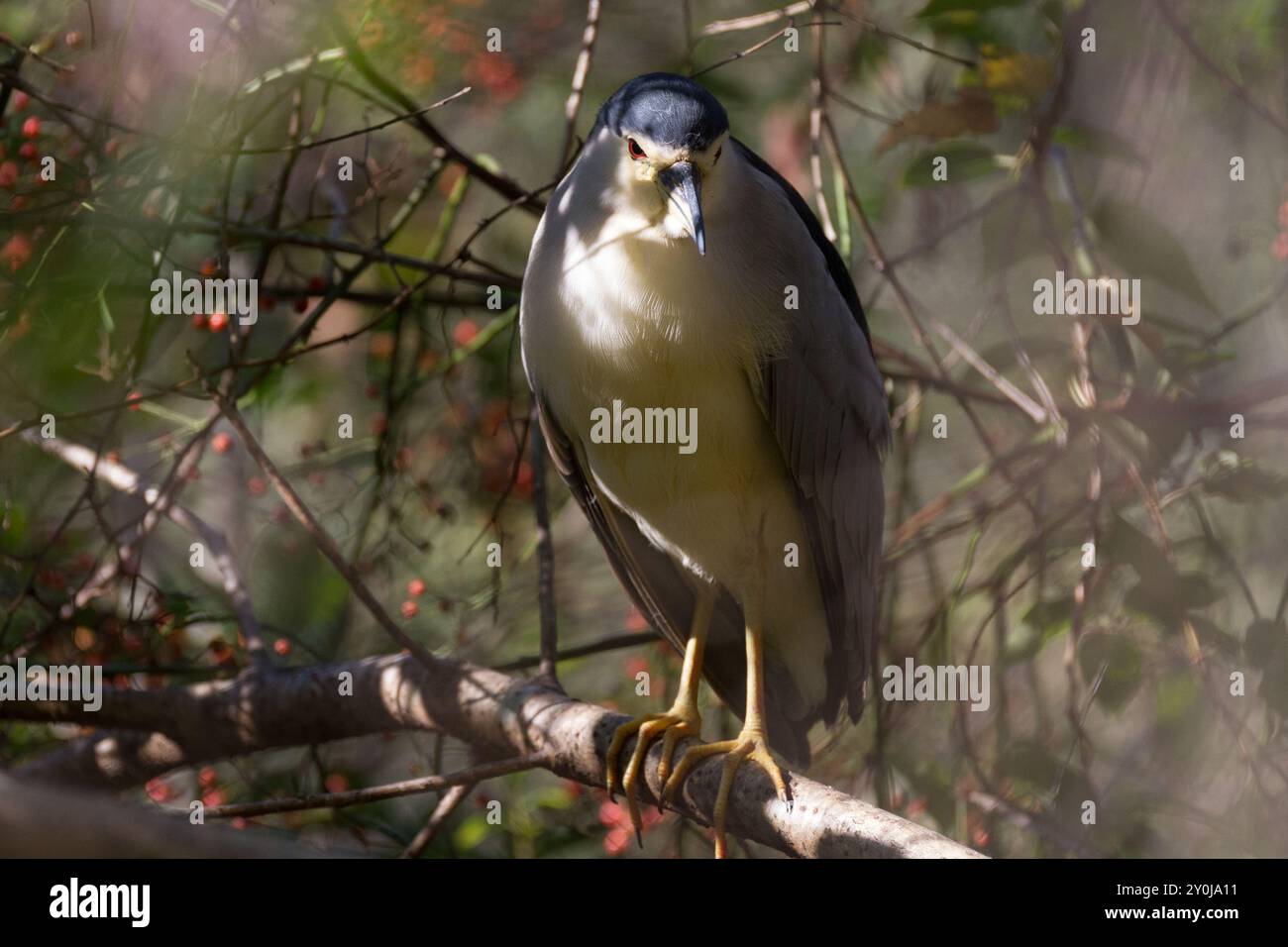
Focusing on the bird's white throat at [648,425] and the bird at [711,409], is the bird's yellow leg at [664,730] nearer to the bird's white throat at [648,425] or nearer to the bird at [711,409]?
the bird at [711,409]

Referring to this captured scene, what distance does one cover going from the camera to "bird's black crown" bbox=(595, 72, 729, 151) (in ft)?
5.21

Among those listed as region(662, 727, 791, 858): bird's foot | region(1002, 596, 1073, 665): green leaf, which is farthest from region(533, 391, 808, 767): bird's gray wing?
region(1002, 596, 1073, 665): green leaf

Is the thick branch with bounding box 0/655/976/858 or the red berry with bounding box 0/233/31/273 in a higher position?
the red berry with bounding box 0/233/31/273

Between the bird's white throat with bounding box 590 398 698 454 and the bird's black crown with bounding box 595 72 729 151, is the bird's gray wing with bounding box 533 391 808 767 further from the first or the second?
the bird's black crown with bounding box 595 72 729 151

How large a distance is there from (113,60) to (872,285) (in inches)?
63.5

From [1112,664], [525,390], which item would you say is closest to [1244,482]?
[1112,664]

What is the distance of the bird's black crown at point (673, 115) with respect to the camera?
1.59 m

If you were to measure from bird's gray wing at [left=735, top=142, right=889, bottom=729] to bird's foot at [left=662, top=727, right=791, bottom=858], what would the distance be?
0.27 meters

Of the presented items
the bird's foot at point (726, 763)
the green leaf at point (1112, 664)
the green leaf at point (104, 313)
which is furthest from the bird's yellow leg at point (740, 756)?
the green leaf at point (104, 313)

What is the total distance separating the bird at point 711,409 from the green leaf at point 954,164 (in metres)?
0.19

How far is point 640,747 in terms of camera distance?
1759 mm

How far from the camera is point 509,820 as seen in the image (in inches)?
84.4
